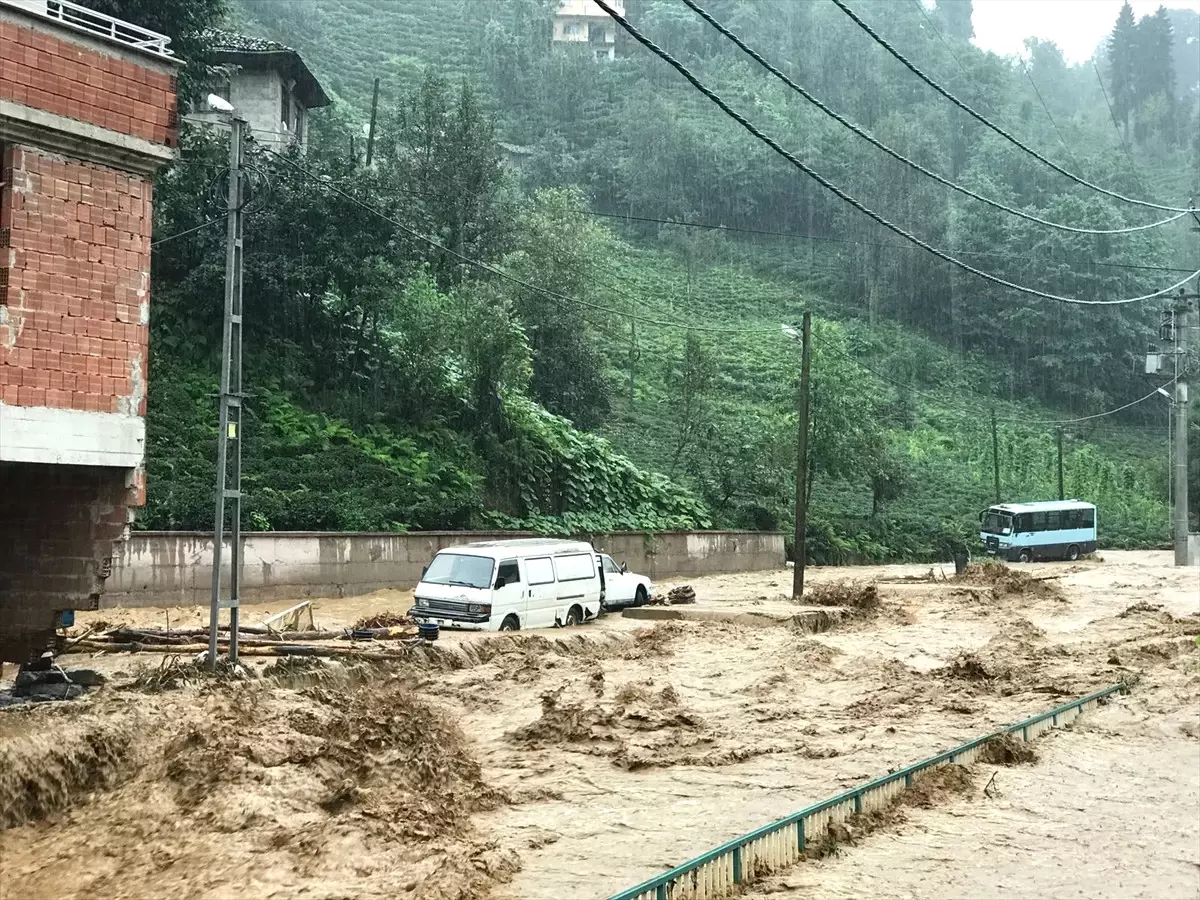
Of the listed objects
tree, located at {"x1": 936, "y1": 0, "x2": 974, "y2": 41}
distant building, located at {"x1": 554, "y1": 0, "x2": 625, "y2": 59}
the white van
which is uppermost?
tree, located at {"x1": 936, "y1": 0, "x2": 974, "y2": 41}

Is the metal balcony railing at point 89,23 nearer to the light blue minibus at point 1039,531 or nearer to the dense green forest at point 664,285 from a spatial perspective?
the dense green forest at point 664,285

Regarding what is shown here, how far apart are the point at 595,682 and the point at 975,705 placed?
559 cm

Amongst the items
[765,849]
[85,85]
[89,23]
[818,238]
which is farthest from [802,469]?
[818,238]

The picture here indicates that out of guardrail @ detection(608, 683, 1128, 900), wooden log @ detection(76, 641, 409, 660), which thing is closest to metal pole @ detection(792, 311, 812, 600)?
wooden log @ detection(76, 641, 409, 660)

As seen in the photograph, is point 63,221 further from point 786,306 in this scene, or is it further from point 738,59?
point 738,59

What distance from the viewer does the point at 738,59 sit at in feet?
353

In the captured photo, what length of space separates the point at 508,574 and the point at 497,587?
43 cm

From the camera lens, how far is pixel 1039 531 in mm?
52562

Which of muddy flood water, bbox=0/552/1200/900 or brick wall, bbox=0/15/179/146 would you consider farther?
brick wall, bbox=0/15/179/146

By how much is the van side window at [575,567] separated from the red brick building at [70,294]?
383 inches

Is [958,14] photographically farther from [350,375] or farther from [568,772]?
[568,772]

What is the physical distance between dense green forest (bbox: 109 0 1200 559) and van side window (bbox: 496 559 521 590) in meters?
6.99

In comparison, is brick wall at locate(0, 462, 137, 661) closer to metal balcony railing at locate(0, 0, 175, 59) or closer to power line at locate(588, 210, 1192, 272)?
metal balcony railing at locate(0, 0, 175, 59)

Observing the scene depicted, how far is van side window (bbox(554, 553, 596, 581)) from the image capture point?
77.6 feet
